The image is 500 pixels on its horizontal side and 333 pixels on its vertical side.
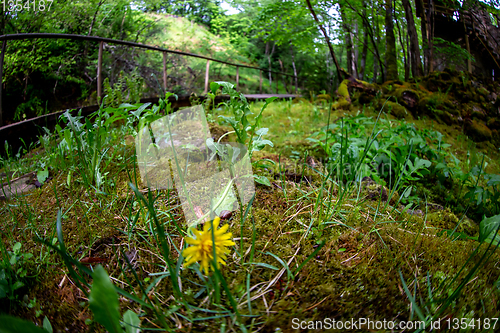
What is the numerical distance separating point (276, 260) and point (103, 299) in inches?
19.4

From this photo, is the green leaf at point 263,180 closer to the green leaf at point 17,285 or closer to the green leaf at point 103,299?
the green leaf at point 103,299

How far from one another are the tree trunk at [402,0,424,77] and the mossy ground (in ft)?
15.0

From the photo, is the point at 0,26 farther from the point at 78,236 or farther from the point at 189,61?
the point at 78,236

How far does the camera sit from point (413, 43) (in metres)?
4.48

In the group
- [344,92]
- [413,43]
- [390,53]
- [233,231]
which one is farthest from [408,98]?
[233,231]

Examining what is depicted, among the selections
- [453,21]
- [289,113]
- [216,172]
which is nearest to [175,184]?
[216,172]

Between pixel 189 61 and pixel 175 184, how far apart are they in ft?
26.0

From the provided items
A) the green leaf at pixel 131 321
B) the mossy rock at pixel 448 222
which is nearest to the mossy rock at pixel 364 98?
the mossy rock at pixel 448 222

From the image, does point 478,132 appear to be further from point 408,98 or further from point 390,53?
point 390,53

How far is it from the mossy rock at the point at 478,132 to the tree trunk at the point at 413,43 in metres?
1.86

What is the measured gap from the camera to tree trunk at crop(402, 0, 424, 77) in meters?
4.25

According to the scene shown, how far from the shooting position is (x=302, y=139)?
243cm

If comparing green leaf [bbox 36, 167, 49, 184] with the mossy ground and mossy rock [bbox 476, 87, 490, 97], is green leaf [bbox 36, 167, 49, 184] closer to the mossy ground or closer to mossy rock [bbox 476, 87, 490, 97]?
the mossy ground

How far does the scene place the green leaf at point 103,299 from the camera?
1.47 feet
